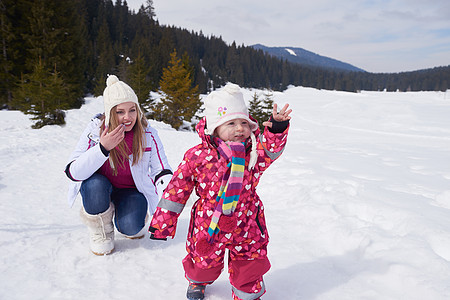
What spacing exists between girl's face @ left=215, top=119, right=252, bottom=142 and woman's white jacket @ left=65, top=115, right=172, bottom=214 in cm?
86

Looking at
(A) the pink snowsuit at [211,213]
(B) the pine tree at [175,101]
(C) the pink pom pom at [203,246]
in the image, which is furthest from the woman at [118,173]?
(B) the pine tree at [175,101]

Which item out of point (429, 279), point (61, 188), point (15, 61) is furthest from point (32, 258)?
point (15, 61)

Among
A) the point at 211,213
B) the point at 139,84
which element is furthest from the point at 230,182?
the point at 139,84

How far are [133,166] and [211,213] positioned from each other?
3.23 ft

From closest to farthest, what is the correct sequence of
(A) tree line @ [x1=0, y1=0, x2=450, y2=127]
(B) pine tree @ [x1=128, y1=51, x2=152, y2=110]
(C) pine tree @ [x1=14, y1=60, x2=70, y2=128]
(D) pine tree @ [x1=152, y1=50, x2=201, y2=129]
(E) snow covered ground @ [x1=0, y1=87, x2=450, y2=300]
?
(E) snow covered ground @ [x1=0, y1=87, x2=450, y2=300] < (C) pine tree @ [x1=14, y1=60, x2=70, y2=128] < (A) tree line @ [x1=0, y1=0, x2=450, y2=127] < (D) pine tree @ [x1=152, y1=50, x2=201, y2=129] < (B) pine tree @ [x1=128, y1=51, x2=152, y2=110]

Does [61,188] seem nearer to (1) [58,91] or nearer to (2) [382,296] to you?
(2) [382,296]

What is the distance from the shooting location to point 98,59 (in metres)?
37.6

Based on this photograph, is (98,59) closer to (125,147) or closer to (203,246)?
(125,147)

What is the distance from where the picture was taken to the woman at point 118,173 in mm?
2141

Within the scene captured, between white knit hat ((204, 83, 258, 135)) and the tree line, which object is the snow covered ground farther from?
the tree line

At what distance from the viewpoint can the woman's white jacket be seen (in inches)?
77.8

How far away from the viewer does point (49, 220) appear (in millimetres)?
2869

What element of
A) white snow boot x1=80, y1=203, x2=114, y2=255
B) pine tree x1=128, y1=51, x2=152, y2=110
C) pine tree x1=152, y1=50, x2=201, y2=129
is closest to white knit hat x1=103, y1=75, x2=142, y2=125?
white snow boot x1=80, y1=203, x2=114, y2=255

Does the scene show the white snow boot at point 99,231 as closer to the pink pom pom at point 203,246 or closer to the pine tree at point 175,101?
the pink pom pom at point 203,246
